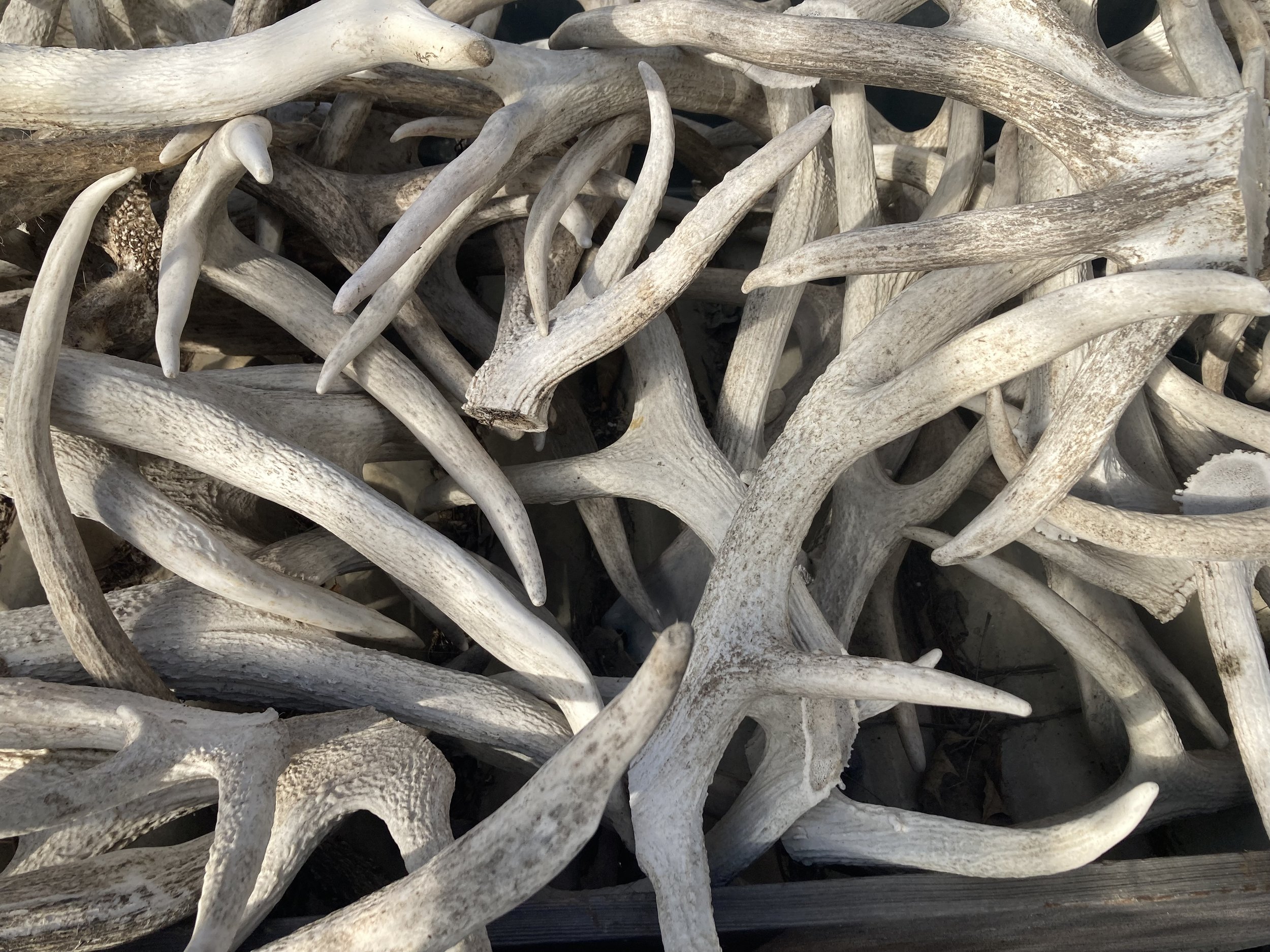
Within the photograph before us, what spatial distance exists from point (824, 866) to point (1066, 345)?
0.86m

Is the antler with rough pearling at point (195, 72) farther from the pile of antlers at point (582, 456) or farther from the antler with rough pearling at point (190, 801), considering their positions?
the antler with rough pearling at point (190, 801)

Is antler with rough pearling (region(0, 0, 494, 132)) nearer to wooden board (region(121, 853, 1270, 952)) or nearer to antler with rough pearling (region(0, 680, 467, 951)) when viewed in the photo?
antler with rough pearling (region(0, 680, 467, 951))

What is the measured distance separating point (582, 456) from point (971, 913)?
804mm

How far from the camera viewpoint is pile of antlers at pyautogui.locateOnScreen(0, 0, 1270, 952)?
0.96 m

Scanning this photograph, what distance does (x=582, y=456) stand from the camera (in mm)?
1356

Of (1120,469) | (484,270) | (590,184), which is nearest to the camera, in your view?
(1120,469)

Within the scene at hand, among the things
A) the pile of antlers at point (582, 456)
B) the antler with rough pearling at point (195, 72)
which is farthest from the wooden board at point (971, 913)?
the antler with rough pearling at point (195, 72)

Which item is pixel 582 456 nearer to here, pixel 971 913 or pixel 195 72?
pixel 195 72

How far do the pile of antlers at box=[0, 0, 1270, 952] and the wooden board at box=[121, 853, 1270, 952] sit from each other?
2.6 inches

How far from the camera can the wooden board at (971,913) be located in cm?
107

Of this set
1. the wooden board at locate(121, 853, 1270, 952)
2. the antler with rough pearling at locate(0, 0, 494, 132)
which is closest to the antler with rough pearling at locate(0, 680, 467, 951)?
the wooden board at locate(121, 853, 1270, 952)

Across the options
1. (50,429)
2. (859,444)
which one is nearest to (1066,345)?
(859,444)

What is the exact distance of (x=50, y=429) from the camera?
3.40 ft

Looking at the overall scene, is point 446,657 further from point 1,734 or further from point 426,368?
point 1,734
